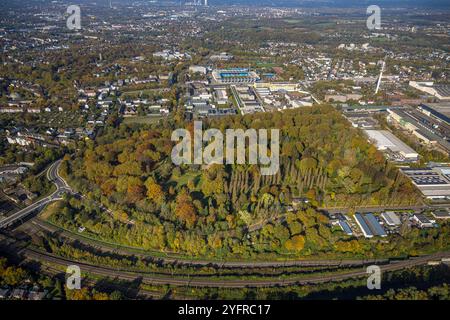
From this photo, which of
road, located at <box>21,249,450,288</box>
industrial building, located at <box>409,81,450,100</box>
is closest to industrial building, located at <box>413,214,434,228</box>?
road, located at <box>21,249,450,288</box>

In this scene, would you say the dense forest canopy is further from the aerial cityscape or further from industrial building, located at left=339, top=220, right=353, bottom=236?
industrial building, located at left=339, top=220, right=353, bottom=236

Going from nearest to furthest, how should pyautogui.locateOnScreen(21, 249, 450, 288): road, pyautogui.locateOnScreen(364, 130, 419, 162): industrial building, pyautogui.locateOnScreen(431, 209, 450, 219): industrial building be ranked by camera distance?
pyautogui.locateOnScreen(21, 249, 450, 288): road < pyautogui.locateOnScreen(431, 209, 450, 219): industrial building < pyautogui.locateOnScreen(364, 130, 419, 162): industrial building

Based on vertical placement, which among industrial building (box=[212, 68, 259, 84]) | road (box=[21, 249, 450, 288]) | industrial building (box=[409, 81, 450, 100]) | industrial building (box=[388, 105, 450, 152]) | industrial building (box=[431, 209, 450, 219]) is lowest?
road (box=[21, 249, 450, 288])

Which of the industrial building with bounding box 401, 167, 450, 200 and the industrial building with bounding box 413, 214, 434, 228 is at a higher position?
the industrial building with bounding box 401, 167, 450, 200

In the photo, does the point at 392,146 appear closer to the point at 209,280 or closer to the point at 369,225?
the point at 369,225

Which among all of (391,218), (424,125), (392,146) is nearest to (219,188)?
(391,218)

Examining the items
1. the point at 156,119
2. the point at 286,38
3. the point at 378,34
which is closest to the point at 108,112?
the point at 156,119
